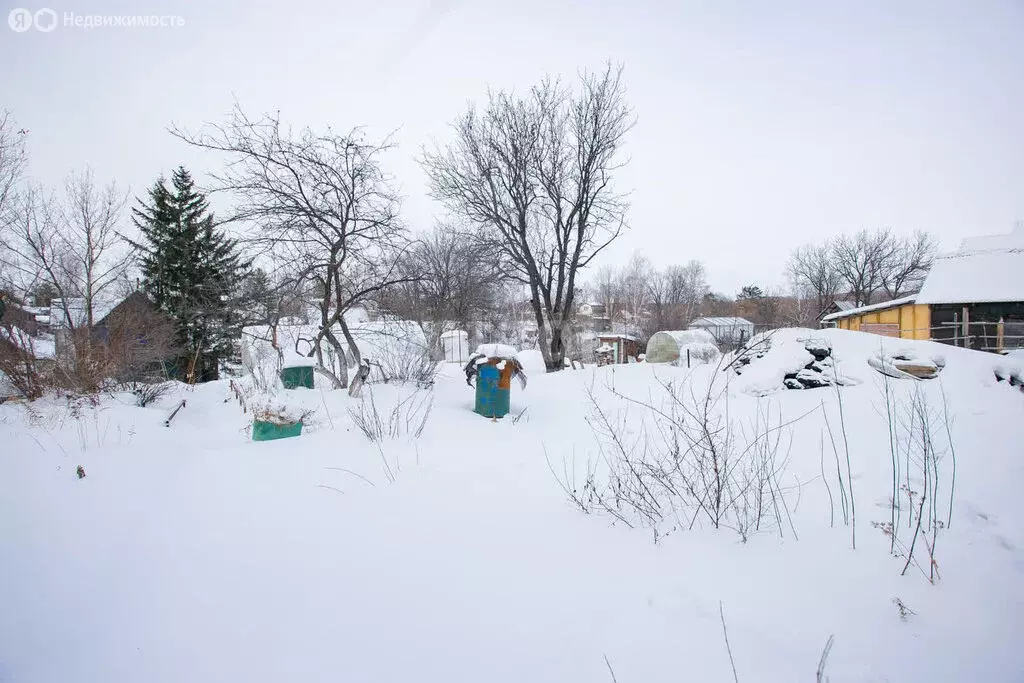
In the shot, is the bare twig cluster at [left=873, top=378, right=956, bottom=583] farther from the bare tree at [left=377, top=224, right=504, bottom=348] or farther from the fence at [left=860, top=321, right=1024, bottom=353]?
the fence at [left=860, top=321, right=1024, bottom=353]

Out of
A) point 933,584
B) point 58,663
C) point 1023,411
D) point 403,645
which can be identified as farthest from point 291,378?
point 1023,411

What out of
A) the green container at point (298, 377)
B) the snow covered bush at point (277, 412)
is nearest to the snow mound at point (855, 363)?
the snow covered bush at point (277, 412)

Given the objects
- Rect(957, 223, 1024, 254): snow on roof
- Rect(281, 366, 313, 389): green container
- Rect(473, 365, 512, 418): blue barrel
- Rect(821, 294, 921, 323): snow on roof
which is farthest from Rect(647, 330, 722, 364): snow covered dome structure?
Rect(281, 366, 313, 389): green container

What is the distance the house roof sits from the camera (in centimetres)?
1670

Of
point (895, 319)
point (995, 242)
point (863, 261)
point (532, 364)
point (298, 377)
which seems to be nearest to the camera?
point (298, 377)

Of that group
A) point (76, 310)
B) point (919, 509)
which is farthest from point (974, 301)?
point (76, 310)

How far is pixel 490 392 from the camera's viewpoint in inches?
263

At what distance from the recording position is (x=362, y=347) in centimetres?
1003

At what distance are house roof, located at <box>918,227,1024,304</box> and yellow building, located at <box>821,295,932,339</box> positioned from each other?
31.2 inches

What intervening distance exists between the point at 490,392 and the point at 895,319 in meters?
23.8

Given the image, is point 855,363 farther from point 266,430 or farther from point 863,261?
point 863,261

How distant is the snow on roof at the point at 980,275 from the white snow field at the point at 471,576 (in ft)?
65.4

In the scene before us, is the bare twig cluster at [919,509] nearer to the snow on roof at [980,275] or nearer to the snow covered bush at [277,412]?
the snow covered bush at [277,412]

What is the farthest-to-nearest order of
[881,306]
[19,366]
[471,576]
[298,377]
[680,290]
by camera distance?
1. [680,290]
2. [881,306]
3. [298,377]
4. [19,366]
5. [471,576]
